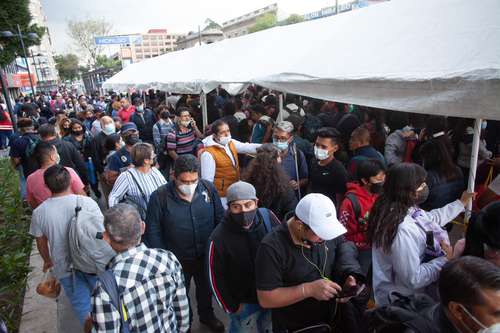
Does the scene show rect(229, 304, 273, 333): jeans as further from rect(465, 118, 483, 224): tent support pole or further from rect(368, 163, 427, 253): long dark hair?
rect(465, 118, 483, 224): tent support pole

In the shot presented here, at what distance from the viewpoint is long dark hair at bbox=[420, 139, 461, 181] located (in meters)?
3.36

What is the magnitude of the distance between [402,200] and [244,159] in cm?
303

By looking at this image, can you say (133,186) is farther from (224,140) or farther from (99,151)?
(99,151)

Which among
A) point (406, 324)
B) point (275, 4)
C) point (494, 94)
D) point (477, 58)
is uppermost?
point (275, 4)

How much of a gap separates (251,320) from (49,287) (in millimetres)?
1755

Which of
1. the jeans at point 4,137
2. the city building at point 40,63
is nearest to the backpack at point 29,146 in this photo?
the jeans at point 4,137

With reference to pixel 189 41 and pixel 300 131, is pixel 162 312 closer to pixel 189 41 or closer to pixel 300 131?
pixel 300 131

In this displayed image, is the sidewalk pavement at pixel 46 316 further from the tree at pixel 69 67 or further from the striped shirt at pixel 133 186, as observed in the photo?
the tree at pixel 69 67

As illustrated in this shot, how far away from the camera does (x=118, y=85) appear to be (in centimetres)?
1288

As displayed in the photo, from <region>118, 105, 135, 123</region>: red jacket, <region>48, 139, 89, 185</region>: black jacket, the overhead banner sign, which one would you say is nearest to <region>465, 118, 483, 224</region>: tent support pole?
<region>48, 139, 89, 185</region>: black jacket

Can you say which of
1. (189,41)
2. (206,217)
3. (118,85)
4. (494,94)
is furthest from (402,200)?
(189,41)

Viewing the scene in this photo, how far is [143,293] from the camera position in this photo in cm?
192

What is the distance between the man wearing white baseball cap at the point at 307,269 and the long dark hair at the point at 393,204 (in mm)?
238

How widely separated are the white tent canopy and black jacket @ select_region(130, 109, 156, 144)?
3663 mm
